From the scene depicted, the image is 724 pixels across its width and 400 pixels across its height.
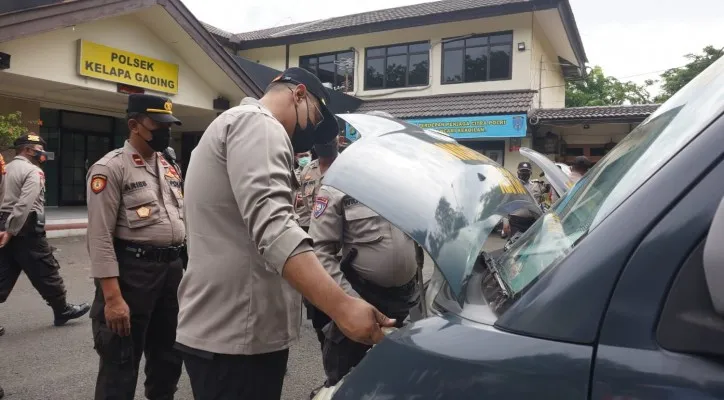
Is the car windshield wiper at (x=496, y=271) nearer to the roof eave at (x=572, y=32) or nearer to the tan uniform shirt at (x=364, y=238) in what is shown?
the tan uniform shirt at (x=364, y=238)

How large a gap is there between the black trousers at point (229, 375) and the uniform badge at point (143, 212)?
114 centimetres

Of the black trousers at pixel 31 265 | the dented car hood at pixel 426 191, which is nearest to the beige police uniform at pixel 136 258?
the dented car hood at pixel 426 191

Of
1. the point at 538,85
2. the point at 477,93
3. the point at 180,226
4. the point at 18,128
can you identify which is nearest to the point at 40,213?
the point at 180,226

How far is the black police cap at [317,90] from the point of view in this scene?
187cm

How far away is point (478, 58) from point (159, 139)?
41.4 ft

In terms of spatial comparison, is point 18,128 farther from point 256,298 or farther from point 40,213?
point 256,298

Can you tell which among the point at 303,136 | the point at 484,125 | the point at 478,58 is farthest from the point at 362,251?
the point at 478,58

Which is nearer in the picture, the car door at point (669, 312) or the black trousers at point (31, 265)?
the car door at point (669, 312)

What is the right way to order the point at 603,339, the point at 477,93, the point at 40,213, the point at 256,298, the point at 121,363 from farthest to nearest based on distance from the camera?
the point at 477,93 < the point at 40,213 < the point at 121,363 < the point at 256,298 < the point at 603,339

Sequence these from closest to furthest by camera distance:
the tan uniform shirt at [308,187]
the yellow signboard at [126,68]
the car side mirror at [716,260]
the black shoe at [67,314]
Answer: the car side mirror at [716,260]
the tan uniform shirt at [308,187]
the black shoe at [67,314]
the yellow signboard at [126,68]

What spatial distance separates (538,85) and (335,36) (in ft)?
20.0

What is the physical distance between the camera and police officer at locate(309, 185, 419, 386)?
2.56m

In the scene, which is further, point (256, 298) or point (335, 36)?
point (335, 36)

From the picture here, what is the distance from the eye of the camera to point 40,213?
450 centimetres
